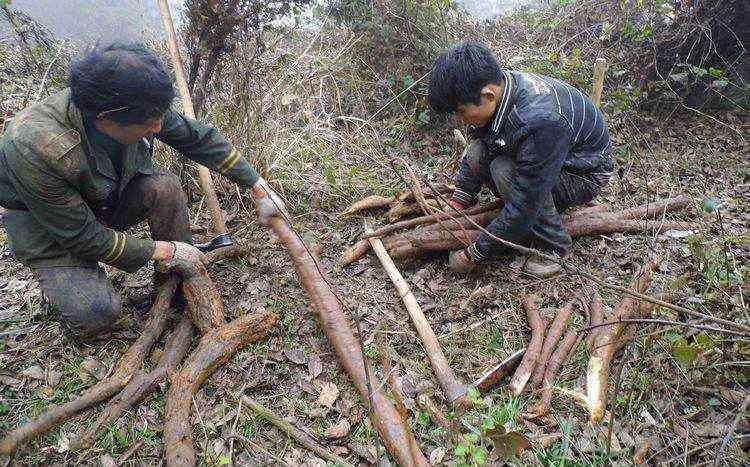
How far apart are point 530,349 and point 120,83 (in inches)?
96.1

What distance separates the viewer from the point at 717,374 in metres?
2.17

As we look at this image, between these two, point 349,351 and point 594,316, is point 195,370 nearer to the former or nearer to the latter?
point 349,351

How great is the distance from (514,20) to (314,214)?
4.77 meters

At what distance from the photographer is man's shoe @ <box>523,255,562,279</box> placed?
302 cm

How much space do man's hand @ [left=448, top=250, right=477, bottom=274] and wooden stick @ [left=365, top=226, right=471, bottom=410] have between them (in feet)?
1.28

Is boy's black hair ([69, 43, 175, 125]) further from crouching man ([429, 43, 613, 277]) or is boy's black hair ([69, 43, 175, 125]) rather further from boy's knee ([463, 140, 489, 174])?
boy's knee ([463, 140, 489, 174])

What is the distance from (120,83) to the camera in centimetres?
195

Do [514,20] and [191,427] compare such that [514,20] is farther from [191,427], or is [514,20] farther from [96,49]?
[191,427]

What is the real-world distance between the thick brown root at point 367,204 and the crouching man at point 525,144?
0.79 meters

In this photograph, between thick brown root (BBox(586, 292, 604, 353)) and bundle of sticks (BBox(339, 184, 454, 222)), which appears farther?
bundle of sticks (BBox(339, 184, 454, 222))

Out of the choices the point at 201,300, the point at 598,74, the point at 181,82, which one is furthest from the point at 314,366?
the point at 598,74

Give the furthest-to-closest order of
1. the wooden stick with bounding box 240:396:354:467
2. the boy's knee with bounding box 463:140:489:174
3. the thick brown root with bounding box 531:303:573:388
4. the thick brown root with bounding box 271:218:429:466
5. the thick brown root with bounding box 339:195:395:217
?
the thick brown root with bounding box 339:195:395:217, the boy's knee with bounding box 463:140:489:174, the thick brown root with bounding box 531:303:573:388, the wooden stick with bounding box 240:396:354:467, the thick brown root with bounding box 271:218:429:466

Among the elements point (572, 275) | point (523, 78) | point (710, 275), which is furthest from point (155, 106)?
point (710, 275)

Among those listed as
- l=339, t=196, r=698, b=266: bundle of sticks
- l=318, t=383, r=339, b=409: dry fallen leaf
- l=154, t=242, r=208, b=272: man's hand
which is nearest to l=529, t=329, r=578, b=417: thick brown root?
l=339, t=196, r=698, b=266: bundle of sticks
